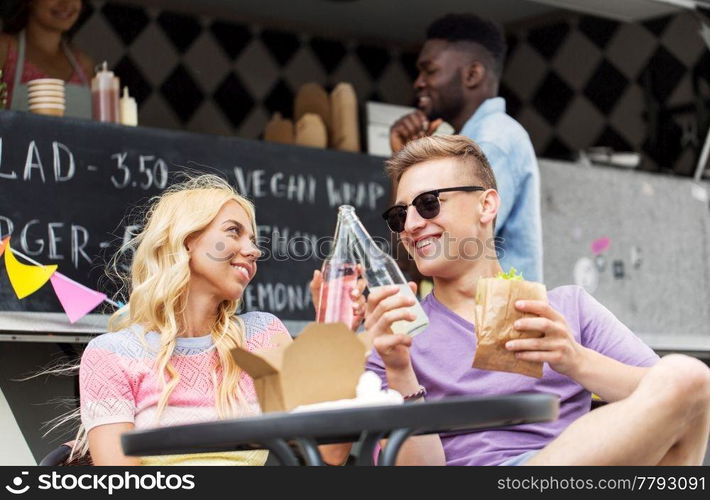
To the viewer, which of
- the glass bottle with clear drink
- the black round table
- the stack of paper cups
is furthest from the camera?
the stack of paper cups

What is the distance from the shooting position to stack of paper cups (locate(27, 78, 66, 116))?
3.86 metres

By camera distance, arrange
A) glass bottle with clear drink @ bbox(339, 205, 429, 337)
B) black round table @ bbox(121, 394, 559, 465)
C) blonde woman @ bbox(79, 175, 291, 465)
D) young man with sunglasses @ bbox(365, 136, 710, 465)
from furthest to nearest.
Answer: blonde woman @ bbox(79, 175, 291, 465)
glass bottle with clear drink @ bbox(339, 205, 429, 337)
young man with sunglasses @ bbox(365, 136, 710, 465)
black round table @ bbox(121, 394, 559, 465)

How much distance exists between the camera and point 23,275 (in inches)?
141

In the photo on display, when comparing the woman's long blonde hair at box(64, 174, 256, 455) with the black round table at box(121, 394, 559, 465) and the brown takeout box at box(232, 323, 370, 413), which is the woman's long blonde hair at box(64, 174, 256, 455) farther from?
the black round table at box(121, 394, 559, 465)

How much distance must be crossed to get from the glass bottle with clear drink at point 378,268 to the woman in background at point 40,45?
2.06 metres

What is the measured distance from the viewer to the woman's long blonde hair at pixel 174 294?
2.44 meters

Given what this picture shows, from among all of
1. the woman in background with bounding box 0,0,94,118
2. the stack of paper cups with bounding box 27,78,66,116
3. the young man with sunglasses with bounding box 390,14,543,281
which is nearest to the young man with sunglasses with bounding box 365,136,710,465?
the young man with sunglasses with bounding box 390,14,543,281

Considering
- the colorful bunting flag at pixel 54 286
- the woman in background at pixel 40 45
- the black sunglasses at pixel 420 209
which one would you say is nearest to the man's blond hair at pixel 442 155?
the black sunglasses at pixel 420 209

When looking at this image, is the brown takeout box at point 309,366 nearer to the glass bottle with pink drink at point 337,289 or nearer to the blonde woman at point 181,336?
the glass bottle with pink drink at point 337,289

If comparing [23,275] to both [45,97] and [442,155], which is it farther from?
[442,155]

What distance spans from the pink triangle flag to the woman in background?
87 centimetres

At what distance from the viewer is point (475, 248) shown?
2535 millimetres
